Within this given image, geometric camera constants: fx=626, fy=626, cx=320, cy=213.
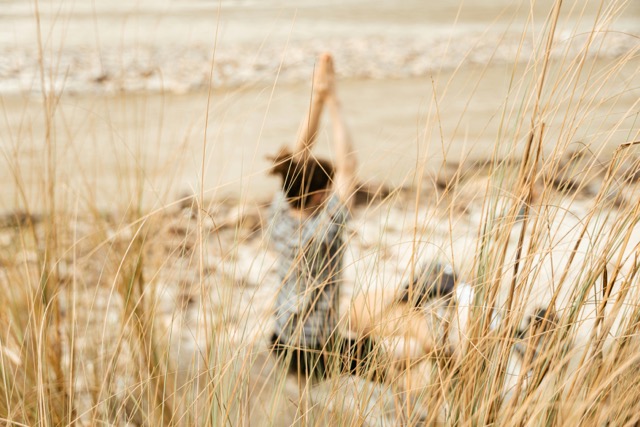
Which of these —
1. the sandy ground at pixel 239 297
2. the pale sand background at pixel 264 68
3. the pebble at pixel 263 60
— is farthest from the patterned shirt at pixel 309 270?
the pebble at pixel 263 60

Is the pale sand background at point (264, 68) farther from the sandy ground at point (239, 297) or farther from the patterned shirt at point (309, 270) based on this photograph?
the sandy ground at point (239, 297)

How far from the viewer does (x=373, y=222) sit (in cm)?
332

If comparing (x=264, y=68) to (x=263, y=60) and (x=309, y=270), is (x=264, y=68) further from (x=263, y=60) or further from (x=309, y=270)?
(x=309, y=270)

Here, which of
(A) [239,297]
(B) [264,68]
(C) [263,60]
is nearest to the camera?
(A) [239,297]

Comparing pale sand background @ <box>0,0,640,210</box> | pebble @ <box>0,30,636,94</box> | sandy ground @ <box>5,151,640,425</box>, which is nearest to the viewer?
sandy ground @ <box>5,151,640,425</box>

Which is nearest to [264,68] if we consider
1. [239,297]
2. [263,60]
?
[263,60]

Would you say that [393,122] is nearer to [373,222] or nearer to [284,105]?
[284,105]

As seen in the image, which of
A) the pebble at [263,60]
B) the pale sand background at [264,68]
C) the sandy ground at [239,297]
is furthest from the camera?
the pebble at [263,60]

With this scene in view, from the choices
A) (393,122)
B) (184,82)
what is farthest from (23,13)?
(393,122)

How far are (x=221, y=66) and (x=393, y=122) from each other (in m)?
1.62

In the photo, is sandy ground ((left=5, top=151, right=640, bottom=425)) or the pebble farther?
the pebble

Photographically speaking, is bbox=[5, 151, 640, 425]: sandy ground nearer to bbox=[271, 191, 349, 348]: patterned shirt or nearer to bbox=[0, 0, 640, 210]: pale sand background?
bbox=[271, 191, 349, 348]: patterned shirt

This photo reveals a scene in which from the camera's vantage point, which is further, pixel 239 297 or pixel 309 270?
pixel 239 297

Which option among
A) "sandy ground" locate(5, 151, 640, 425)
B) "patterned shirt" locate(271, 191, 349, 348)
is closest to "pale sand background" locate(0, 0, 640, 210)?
"patterned shirt" locate(271, 191, 349, 348)
